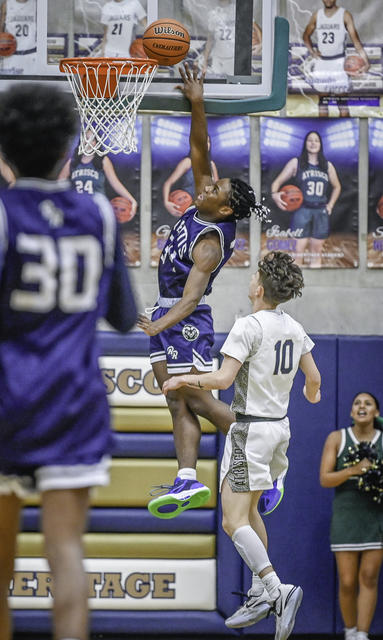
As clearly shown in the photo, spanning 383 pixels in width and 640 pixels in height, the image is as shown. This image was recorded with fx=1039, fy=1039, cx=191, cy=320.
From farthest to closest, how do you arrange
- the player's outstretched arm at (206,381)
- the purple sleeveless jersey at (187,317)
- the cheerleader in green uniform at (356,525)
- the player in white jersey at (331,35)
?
the player in white jersey at (331,35)
the cheerleader in green uniform at (356,525)
the purple sleeveless jersey at (187,317)
the player's outstretched arm at (206,381)

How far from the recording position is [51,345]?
2695mm

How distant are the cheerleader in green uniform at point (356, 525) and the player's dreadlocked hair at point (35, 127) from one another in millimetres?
5379

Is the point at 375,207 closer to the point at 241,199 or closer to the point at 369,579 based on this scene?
the point at 369,579

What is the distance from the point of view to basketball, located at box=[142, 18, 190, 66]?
5504mm

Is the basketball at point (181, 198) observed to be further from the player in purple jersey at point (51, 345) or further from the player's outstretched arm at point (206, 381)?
the player in purple jersey at point (51, 345)

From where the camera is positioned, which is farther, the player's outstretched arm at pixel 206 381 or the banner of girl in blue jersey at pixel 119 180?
the banner of girl in blue jersey at pixel 119 180

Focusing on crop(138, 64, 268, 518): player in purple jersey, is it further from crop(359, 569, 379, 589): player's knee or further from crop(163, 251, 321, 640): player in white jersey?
crop(359, 569, 379, 589): player's knee

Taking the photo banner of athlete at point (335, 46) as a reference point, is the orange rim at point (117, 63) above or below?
below

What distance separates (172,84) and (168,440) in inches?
132

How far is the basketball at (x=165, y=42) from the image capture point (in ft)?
18.1

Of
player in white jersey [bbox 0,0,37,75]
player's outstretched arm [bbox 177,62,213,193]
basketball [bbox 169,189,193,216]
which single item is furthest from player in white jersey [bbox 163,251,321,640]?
basketball [bbox 169,189,193,216]

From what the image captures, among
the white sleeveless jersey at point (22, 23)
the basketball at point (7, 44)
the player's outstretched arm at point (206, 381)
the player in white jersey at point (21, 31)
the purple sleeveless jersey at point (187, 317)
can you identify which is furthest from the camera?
the basketball at point (7, 44)

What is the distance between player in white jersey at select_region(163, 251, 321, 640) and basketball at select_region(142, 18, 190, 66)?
1.21m

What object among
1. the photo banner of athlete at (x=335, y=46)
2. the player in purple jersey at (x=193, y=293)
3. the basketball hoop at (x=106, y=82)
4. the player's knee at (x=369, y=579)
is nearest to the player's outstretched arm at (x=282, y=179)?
the photo banner of athlete at (x=335, y=46)
